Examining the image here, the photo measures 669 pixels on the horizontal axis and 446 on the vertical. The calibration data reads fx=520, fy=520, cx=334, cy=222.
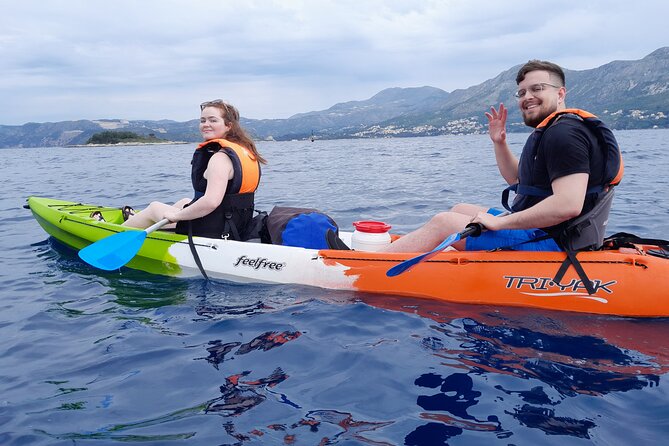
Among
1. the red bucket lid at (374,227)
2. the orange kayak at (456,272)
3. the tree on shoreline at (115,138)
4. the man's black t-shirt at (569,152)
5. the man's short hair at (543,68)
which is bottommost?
the orange kayak at (456,272)

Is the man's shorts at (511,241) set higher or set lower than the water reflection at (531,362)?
higher

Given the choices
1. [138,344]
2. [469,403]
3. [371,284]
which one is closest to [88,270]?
[138,344]

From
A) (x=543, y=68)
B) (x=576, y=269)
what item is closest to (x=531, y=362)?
(x=576, y=269)

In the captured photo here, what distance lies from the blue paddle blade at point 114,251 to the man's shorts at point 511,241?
351 cm

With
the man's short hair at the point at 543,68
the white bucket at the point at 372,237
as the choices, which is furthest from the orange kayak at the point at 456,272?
the man's short hair at the point at 543,68

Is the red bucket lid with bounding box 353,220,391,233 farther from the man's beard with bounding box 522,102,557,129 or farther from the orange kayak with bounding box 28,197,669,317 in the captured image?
the man's beard with bounding box 522,102,557,129

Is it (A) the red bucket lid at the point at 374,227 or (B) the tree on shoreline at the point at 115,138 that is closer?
(A) the red bucket lid at the point at 374,227

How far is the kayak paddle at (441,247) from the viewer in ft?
14.3

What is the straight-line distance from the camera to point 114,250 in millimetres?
5574

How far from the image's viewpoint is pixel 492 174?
58.0ft

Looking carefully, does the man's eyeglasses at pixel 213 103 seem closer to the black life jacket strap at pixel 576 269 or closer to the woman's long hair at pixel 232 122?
the woman's long hair at pixel 232 122

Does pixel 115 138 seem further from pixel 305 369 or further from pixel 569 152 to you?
pixel 569 152

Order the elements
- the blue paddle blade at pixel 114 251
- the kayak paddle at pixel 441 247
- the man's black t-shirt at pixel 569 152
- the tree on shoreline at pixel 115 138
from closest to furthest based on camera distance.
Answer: the man's black t-shirt at pixel 569 152
the kayak paddle at pixel 441 247
the blue paddle blade at pixel 114 251
the tree on shoreline at pixel 115 138

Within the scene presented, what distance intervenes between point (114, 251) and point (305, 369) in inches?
119
